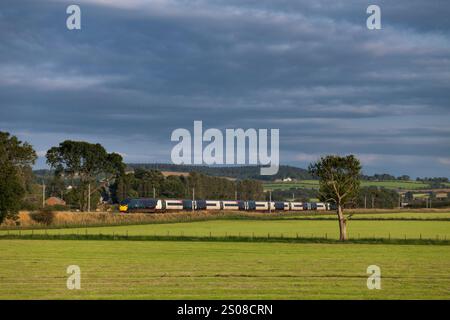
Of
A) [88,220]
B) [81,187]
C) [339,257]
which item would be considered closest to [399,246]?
[339,257]

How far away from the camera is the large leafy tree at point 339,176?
70.2m

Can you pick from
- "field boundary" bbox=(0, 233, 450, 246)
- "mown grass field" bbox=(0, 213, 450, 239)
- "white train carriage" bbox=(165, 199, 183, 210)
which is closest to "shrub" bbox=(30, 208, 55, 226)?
"mown grass field" bbox=(0, 213, 450, 239)

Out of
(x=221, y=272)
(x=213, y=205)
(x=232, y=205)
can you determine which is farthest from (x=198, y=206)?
(x=221, y=272)

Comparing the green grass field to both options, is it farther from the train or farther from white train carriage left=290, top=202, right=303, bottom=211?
white train carriage left=290, top=202, right=303, bottom=211

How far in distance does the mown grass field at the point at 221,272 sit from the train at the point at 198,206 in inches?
3248

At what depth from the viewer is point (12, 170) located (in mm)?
106312

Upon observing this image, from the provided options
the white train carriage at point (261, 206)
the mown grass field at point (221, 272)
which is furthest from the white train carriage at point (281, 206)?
the mown grass field at point (221, 272)

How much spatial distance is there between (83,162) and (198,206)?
80.1ft

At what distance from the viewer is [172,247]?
5616 centimetres

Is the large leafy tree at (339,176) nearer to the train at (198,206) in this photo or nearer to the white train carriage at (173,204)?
the train at (198,206)

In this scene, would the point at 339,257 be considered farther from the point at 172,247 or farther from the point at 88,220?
the point at 88,220

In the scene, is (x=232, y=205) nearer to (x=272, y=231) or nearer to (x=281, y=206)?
(x=281, y=206)

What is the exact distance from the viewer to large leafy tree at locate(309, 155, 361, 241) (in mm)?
70188
